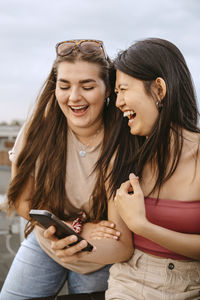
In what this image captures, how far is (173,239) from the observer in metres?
1.63

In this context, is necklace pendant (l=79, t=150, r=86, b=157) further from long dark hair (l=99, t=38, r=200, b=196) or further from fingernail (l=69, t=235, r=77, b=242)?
fingernail (l=69, t=235, r=77, b=242)

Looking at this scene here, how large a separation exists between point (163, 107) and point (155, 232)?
A: 2.01ft

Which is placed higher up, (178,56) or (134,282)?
(178,56)

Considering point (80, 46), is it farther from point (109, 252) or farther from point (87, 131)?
point (109, 252)

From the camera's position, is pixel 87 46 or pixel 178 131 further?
pixel 87 46

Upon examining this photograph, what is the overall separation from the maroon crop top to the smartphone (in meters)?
0.32

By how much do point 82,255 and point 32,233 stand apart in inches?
22.4

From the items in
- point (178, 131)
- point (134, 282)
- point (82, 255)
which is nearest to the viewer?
point (134, 282)

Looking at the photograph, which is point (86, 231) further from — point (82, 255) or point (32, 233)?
point (32, 233)

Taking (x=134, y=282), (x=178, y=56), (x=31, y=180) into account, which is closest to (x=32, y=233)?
(x=31, y=180)

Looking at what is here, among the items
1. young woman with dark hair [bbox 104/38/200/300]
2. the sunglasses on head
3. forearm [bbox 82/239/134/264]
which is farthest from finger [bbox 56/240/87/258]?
the sunglasses on head

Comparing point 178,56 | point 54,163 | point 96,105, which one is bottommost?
point 54,163

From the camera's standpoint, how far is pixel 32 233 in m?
2.40

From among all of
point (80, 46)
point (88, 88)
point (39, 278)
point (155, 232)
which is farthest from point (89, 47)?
point (39, 278)
